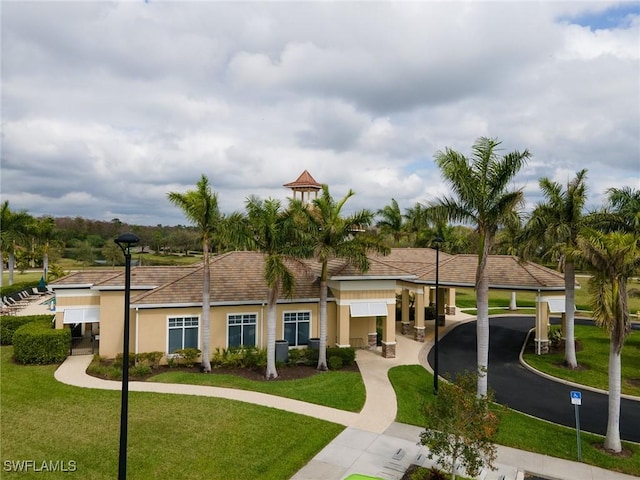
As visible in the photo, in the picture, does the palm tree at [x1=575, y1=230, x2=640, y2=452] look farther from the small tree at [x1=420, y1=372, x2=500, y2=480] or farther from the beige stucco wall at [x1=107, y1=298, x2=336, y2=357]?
the beige stucco wall at [x1=107, y1=298, x2=336, y2=357]

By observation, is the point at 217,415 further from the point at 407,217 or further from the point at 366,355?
the point at 407,217

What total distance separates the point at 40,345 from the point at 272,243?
12.5 metres

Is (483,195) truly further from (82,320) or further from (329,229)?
(82,320)

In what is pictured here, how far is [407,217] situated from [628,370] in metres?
27.9

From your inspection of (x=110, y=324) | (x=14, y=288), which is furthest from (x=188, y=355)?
(x=14, y=288)

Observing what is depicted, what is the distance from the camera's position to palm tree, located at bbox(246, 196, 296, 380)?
18.2 metres

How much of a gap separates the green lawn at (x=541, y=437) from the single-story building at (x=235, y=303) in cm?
659

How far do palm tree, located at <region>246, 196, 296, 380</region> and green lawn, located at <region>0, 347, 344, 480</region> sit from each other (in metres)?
4.43

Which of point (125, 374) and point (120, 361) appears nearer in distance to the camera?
point (125, 374)

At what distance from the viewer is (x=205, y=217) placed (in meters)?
18.8

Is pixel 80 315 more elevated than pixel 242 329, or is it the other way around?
pixel 80 315

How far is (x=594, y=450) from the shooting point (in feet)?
42.4

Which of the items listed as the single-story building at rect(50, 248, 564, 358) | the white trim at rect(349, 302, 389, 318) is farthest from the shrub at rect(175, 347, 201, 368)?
the white trim at rect(349, 302, 389, 318)

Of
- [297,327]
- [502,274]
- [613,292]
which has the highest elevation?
[613,292]
